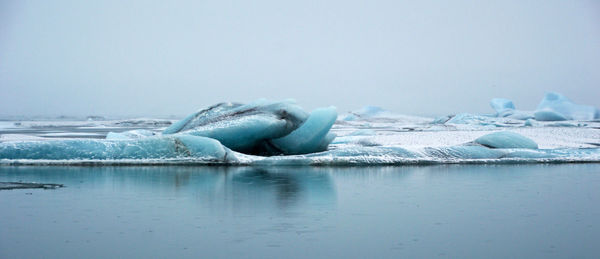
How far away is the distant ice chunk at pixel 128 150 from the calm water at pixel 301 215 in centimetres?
101

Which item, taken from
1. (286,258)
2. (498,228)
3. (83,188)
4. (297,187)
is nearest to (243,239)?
(286,258)

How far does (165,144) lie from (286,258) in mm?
4937

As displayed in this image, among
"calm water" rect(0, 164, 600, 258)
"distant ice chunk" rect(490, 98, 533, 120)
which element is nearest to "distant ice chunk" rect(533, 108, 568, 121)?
"distant ice chunk" rect(490, 98, 533, 120)

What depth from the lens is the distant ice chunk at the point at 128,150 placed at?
746 cm

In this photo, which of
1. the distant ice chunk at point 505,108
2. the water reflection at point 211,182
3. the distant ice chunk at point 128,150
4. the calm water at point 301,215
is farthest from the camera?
the distant ice chunk at point 505,108

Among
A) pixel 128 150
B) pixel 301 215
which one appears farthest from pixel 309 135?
pixel 301 215

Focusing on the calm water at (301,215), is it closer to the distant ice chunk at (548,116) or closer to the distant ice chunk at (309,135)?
the distant ice chunk at (309,135)

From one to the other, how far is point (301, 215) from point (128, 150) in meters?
4.09

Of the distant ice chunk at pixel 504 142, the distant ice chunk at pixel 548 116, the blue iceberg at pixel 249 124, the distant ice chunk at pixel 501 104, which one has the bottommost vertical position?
the distant ice chunk at pixel 504 142

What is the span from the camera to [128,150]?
755cm

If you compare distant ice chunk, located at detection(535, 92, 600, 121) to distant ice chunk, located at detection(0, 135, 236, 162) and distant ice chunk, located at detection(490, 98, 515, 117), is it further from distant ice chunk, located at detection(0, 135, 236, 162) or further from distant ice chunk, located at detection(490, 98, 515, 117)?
distant ice chunk, located at detection(0, 135, 236, 162)

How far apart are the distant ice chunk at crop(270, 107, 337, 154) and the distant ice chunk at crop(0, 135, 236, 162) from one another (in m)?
1.03

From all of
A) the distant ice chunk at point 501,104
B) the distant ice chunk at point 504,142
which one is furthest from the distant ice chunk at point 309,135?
the distant ice chunk at point 501,104

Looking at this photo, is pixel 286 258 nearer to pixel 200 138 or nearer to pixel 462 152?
pixel 200 138
